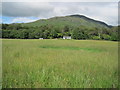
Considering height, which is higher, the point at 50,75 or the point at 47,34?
the point at 47,34

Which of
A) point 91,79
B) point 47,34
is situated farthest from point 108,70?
point 47,34

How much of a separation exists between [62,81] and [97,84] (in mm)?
806

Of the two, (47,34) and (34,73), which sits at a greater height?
(47,34)

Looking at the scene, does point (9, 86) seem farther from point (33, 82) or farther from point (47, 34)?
point (47, 34)

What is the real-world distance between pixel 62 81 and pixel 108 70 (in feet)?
5.61

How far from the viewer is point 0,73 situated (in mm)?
3172

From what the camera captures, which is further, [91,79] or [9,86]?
[91,79]

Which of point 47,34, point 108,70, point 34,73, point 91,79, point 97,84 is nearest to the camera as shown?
point 97,84

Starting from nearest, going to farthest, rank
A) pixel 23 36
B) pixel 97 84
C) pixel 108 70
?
pixel 97 84, pixel 108 70, pixel 23 36

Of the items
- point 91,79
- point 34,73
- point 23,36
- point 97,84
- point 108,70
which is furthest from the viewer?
point 23,36

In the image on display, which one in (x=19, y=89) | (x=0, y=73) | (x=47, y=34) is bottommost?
(x=19, y=89)

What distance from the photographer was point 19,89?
8.57 ft

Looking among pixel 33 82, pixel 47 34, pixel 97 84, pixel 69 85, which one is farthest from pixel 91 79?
pixel 47 34

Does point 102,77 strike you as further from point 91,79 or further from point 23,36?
point 23,36
